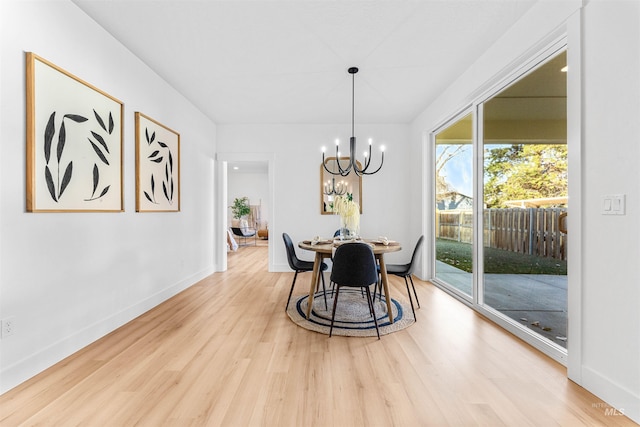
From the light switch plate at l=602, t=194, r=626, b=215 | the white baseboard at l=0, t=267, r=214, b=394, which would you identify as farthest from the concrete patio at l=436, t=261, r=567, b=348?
the white baseboard at l=0, t=267, r=214, b=394

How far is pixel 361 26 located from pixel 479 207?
81.3 inches

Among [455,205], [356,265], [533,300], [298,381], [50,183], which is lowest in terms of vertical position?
[298,381]

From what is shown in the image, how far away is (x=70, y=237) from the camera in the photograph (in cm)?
213

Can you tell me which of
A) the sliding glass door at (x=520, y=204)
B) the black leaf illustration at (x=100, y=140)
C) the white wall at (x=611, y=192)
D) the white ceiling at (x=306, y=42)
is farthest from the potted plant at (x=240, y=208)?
the white wall at (x=611, y=192)

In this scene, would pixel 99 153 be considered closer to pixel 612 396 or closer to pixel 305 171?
pixel 305 171

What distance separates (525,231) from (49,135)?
3727 mm

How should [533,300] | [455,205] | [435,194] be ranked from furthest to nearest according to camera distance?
1. [435,194]
2. [455,205]
3. [533,300]

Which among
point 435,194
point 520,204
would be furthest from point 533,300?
point 435,194

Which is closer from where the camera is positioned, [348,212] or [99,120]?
[99,120]

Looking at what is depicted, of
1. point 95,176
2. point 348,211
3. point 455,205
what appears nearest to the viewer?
point 95,176

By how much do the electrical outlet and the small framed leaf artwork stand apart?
1.33 meters

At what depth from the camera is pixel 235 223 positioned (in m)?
9.99

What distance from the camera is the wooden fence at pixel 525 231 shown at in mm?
2215

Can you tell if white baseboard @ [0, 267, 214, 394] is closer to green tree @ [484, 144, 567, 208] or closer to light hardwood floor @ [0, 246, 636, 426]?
light hardwood floor @ [0, 246, 636, 426]
